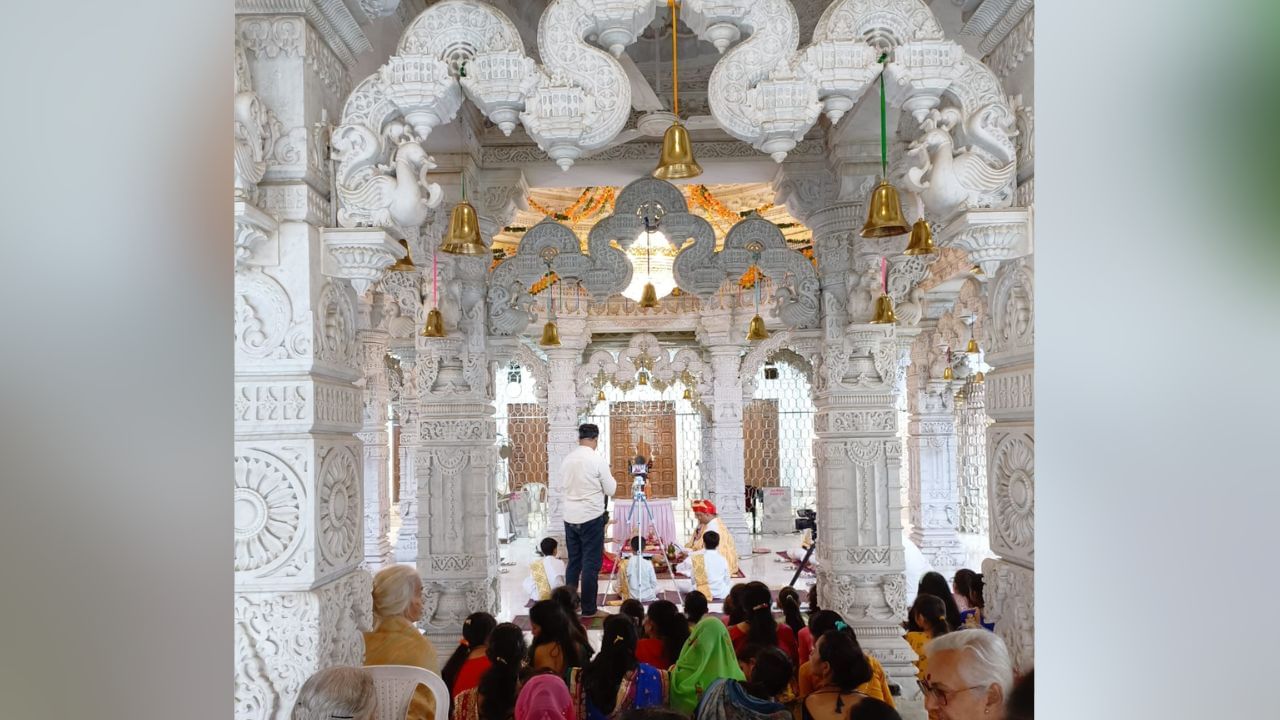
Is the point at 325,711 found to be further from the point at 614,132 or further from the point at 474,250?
the point at 474,250

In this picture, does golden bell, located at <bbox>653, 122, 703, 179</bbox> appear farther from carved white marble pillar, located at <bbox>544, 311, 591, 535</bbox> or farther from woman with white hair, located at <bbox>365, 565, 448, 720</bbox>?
carved white marble pillar, located at <bbox>544, 311, 591, 535</bbox>

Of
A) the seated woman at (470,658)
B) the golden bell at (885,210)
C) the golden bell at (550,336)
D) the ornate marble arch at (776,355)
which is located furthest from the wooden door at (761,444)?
the golden bell at (885,210)

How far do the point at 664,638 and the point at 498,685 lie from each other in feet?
3.36

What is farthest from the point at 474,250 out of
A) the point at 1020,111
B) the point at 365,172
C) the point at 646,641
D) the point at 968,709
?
the point at 968,709

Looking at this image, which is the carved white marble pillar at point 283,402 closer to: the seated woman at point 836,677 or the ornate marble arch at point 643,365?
the seated woman at point 836,677

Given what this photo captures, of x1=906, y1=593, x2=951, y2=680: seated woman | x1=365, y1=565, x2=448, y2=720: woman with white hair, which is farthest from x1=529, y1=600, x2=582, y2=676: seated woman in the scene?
x1=906, y1=593, x2=951, y2=680: seated woman

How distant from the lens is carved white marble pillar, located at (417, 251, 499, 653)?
5.41 m

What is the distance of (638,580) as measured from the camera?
700 centimetres

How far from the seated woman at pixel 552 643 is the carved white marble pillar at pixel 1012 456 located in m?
1.59

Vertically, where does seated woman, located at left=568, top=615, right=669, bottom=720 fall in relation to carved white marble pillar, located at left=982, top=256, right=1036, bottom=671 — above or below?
below

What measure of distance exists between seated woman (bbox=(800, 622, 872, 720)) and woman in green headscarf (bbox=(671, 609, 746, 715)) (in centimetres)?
38

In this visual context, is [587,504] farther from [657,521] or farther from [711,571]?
[657,521]

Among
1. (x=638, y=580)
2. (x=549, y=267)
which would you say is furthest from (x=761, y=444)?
(x=549, y=267)

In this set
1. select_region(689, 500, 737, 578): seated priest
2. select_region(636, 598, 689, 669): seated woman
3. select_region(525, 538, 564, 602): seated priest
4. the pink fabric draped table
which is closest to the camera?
select_region(636, 598, 689, 669): seated woman
